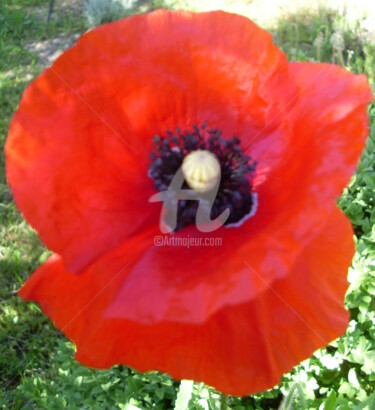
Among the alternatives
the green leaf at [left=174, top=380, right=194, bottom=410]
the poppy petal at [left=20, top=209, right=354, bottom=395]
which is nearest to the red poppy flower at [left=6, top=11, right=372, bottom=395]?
the poppy petal at [left=20, top=209, right=354, bottom=395]

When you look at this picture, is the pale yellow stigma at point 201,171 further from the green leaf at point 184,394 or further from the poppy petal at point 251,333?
the green leaf at point 184,394

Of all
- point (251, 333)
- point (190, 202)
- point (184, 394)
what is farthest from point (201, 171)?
point (184, 394)

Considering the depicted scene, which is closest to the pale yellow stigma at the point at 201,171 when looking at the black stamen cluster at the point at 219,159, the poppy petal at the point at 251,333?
the black stamen cluster at the point at 219,159

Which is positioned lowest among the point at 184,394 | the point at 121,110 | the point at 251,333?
the point at 184,394

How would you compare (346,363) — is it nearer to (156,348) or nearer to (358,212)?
(358,212)

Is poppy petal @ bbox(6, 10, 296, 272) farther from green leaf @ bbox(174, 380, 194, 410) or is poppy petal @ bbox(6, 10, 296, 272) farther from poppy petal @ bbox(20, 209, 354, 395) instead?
green leaf @ bbox(174, 380, 194, 410)

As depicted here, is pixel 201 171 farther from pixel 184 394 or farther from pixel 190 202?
pixel 184 394

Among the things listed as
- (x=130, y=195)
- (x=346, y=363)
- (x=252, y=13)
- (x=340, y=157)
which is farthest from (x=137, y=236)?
(x=252, y=13)
